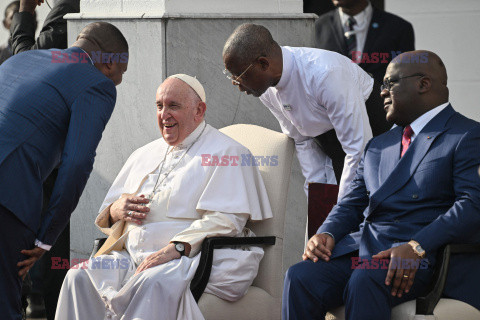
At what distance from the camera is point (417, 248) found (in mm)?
4125

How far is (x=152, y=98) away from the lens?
19.7ft

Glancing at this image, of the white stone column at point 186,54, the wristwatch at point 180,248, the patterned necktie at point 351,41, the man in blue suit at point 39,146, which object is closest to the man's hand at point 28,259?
the man in blue suit at point 39,146

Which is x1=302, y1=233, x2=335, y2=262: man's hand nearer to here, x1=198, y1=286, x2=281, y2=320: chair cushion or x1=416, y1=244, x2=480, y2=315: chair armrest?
x1=198, y1=286, x2=281, y2=320: chair cushion

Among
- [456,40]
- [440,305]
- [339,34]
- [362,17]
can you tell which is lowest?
[440,305]

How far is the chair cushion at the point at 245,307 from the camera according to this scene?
463 cm

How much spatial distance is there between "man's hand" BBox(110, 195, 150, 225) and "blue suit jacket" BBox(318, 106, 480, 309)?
1.05 m

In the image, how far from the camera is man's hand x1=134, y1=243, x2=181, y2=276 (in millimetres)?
4633

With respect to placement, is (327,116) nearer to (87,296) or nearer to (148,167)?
(148,167)

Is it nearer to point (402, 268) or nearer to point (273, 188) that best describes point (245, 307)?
point (273, 188)

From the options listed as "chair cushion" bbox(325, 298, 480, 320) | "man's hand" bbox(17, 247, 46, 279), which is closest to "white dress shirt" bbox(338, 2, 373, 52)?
"chair cushion" bbox(325, 298, 480, 320)

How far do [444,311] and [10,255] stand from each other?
200 cm

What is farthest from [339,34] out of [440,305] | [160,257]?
[440,305]

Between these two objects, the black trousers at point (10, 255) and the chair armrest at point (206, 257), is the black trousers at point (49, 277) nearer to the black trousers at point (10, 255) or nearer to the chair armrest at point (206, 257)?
the chair armrest at point (206, 257)

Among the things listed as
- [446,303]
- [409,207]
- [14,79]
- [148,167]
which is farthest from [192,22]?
[446,303]
